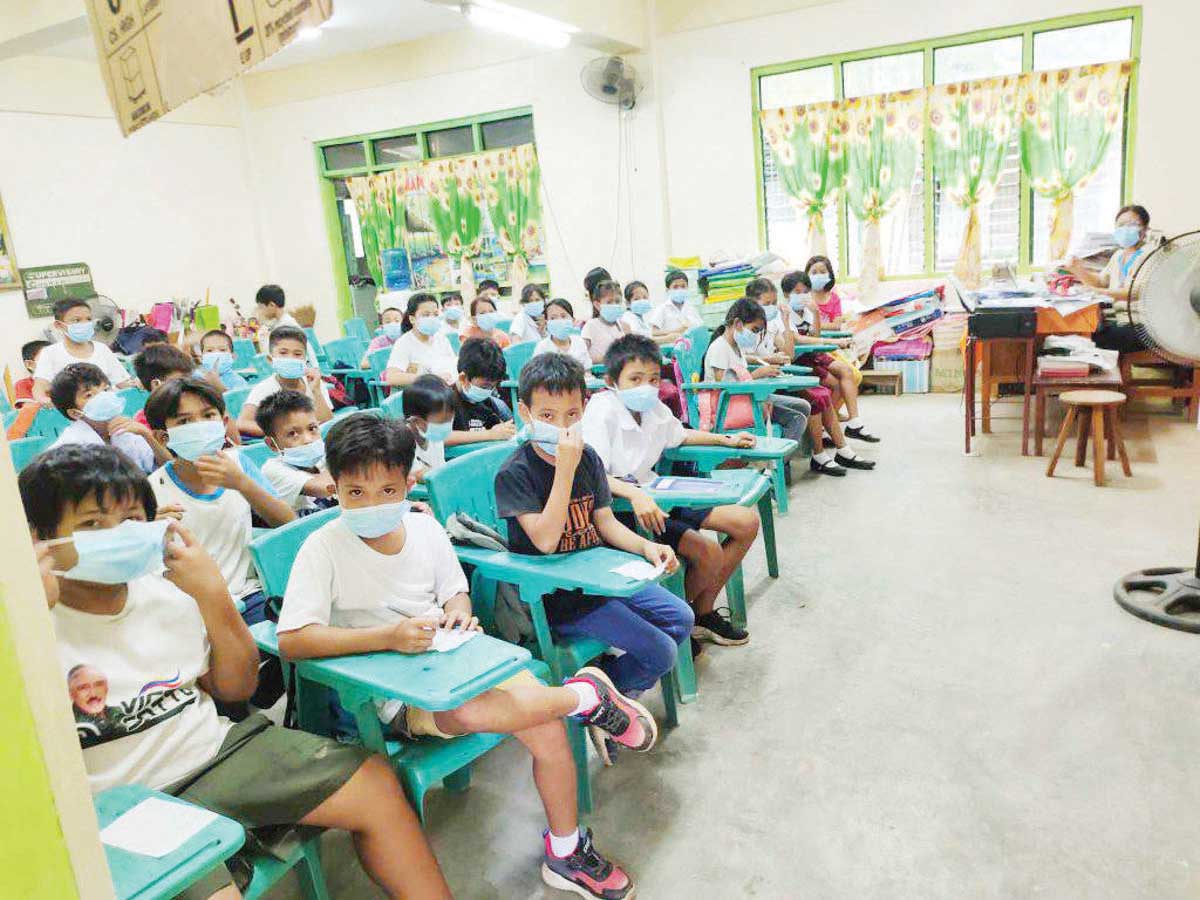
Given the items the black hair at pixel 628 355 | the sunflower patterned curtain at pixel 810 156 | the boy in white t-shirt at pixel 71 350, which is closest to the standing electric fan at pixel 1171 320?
the black hair at pixel 628 355

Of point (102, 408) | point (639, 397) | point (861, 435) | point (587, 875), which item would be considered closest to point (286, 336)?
point (102, 408)

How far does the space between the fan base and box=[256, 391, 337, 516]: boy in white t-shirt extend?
2.60 metres

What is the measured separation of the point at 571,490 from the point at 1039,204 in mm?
5673

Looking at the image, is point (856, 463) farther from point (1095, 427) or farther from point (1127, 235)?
point (1127, 235)

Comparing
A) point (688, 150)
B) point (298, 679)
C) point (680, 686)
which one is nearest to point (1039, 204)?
point (688, 150)

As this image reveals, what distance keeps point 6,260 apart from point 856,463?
666 centimetres

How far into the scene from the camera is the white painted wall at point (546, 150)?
718 cm

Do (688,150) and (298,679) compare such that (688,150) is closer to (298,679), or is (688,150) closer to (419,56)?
(419,56)

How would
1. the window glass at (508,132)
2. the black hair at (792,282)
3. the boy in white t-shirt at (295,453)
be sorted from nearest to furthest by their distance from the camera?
the boy in white t-shirt at (295,453) → the black hair at (792,282) → the window glass at (508,132)

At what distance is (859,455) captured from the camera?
472 centimetres

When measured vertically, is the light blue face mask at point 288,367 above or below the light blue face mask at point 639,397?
above

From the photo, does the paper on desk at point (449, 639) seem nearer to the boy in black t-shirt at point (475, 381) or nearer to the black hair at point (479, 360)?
the boy in black t-shirt at point (475, 381)

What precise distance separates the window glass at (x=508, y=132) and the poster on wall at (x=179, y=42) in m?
6.79

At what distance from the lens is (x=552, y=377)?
2.07 metres
